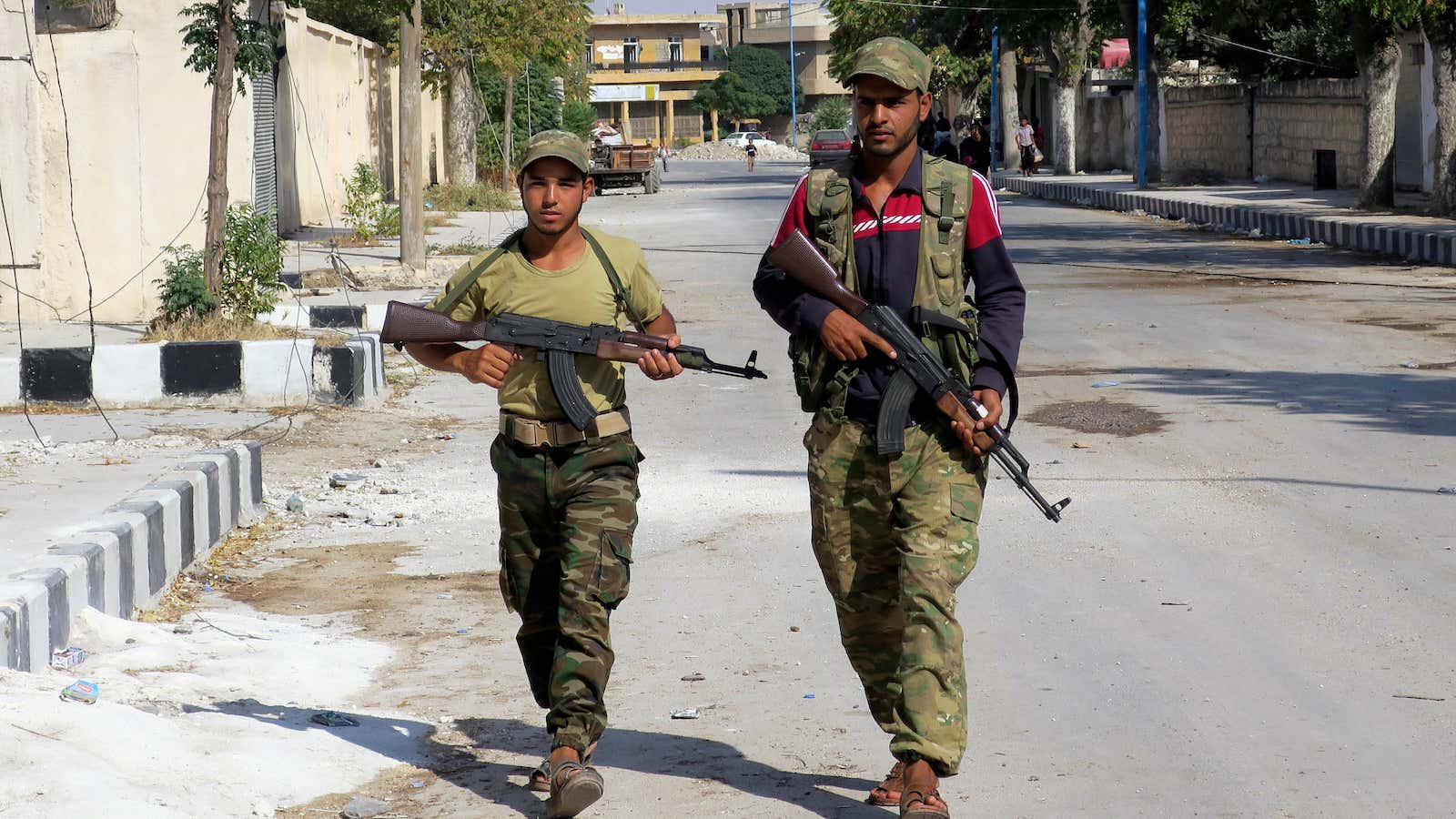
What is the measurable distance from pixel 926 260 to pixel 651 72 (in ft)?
354

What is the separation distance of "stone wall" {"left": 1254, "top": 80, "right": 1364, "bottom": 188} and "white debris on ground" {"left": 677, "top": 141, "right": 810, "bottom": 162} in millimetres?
49232

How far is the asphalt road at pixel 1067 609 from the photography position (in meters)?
3.96

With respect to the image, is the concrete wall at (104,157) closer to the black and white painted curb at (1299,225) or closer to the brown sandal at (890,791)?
the brown sandal at (890,791)

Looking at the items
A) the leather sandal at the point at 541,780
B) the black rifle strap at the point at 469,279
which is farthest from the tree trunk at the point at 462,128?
the leather sandal at the point at 541,780

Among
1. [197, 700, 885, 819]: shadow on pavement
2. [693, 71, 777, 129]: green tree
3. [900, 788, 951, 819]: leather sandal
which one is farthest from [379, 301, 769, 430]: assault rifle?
[693, 71, 777, 129]: green tree

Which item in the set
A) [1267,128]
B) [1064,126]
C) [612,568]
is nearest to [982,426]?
[612,568]

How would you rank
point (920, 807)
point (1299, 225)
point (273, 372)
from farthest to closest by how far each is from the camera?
point (1299, 225), point (273, 372), point (920, 807)

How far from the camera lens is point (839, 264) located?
372 centimetres

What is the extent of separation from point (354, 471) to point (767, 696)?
12.5 feet

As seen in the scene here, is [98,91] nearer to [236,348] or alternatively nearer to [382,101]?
[236,348]

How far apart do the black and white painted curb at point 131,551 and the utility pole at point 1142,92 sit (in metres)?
27.2

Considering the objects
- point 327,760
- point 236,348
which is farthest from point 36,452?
point 327,760

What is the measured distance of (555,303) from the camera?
12.9 feet

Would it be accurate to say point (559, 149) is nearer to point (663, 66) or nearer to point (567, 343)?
point (567, 343)
